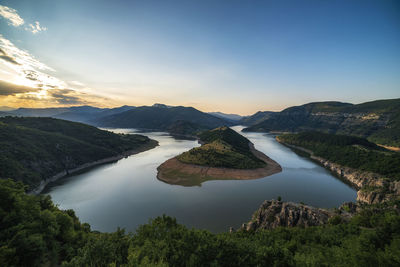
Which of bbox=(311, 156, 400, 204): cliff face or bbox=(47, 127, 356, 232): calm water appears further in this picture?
bbox=(311, 156, 400, 204): cliff face

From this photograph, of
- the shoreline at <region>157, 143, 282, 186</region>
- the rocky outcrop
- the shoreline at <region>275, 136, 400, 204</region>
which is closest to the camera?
the rocky outcrop

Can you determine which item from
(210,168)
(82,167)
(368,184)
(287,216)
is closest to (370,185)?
(368,184)

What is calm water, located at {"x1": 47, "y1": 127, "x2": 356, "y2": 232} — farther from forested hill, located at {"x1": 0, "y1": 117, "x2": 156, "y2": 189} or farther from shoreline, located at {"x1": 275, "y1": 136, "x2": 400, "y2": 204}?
forested hill, located at {"x1": 0, "y1": 117, "x2": 156, "y2": 189}

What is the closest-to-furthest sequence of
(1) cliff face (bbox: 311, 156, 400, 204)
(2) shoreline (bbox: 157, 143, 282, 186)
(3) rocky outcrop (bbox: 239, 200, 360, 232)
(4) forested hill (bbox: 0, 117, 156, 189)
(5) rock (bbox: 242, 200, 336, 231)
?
1. (3) rocky outcrop (bbox: 239, 200, 360, 232)
2. (5) rock (bbox: 242, 200, 336, 231)
3. (1) cliff face (bbox: 311, 156, 400, 204)
4. (4) forested hill (bbox: 0, 117, 156, 189)
5. (2) shoreline (bbox: 157, 143, 282, 186)

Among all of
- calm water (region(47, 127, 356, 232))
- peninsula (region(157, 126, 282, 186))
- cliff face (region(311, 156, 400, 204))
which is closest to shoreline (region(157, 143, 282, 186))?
peninsula (region(157, 126, 282, 186))

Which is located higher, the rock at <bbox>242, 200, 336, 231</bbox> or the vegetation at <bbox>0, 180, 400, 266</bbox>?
the vegetation at <bbox>0, 180, 400, 266</bbox>

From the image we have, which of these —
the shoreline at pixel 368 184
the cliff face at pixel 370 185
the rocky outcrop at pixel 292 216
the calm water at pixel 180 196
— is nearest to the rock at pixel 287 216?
the rocky outcrop at pixel 292 216

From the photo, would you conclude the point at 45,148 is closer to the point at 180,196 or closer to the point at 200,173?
the point at 180,196

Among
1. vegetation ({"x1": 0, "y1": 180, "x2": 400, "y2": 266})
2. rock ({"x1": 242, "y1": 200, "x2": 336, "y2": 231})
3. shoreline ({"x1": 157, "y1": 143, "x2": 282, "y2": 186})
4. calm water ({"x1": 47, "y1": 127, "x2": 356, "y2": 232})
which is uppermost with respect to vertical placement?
vegetation ({"x1": 0, "y1": 180, "x2": 400, "y2": 266})

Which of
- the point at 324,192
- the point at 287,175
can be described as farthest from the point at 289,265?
the point at 287,175
